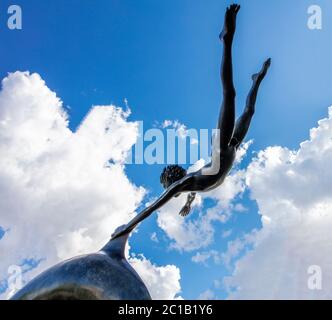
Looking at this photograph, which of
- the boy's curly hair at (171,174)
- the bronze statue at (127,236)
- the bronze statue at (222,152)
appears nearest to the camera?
the bronze statue at (127,236)

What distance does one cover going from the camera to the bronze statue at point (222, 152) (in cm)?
1048

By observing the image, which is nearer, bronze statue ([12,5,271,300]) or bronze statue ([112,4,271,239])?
bronze statue ([12,5,271,300])

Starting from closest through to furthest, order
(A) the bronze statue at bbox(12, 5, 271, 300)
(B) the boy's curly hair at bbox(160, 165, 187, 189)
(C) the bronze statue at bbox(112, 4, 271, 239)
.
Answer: (A) the bronze statue at bbox(12, 5, 271, 300) → (C) the bronze statue at bbox(112, 4, 271, 239) → (B) the boy's curly hair at bbox(160, 165, 187, 189)

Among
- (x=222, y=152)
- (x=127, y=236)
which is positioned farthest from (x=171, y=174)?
(x=127, y=236)

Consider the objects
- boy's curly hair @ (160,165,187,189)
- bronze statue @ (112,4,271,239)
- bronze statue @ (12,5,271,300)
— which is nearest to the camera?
bronze statue @ (12,5,271,300)

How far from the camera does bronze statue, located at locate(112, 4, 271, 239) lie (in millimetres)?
10477

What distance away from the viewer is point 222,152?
37.5 ft

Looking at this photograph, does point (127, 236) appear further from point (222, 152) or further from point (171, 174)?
point (222, 152)

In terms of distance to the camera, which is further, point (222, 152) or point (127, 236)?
point (222, 152)

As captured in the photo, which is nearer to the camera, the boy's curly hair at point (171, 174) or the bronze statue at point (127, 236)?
the bronze statue at point (127, 236)

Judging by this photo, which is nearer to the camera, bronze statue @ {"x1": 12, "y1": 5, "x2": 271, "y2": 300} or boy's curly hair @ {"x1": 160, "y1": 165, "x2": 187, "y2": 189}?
bronze statue @ {"x1": 12, "y1": 5, "x2": 271, "y2": 300}

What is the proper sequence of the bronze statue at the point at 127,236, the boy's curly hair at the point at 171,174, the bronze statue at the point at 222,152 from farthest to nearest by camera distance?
the boy's curly hair at the point at 171,174 → the bronze statue at the point at 222,152 → the bronze statue at the point at 127,236
